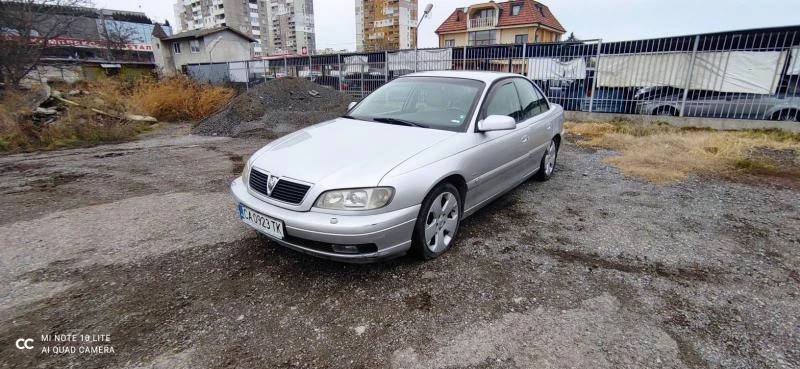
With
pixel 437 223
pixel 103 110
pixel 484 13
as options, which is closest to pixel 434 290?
pixel 437 223

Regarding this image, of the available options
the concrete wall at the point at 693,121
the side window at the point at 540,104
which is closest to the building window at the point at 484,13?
the concrete wall at the point at 693,121

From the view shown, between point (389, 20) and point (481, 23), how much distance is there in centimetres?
3650

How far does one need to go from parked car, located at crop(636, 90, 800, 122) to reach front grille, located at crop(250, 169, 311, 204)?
1002 cm

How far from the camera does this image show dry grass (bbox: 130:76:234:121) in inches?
462

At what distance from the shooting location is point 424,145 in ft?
9.49

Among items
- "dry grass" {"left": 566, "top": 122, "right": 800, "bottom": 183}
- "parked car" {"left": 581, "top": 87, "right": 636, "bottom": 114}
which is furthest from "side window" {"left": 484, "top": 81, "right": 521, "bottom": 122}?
"parked car" {"left": 581, "top": 87, "right": 636, "bottom": 114}

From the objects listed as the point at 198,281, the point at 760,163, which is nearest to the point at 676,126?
the point at 760,163

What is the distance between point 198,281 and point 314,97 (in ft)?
32.9

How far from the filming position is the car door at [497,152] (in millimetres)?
3260

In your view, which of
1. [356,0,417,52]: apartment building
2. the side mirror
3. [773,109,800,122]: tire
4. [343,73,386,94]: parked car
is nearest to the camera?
the side mirror

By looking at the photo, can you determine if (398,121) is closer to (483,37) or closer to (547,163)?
(547,163)

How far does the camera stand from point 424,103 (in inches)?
147

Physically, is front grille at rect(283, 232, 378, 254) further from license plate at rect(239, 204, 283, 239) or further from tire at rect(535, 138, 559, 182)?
tire at rect(535, 138, 559, 182)

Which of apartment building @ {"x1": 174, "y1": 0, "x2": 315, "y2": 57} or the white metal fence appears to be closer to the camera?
the white metal fence
